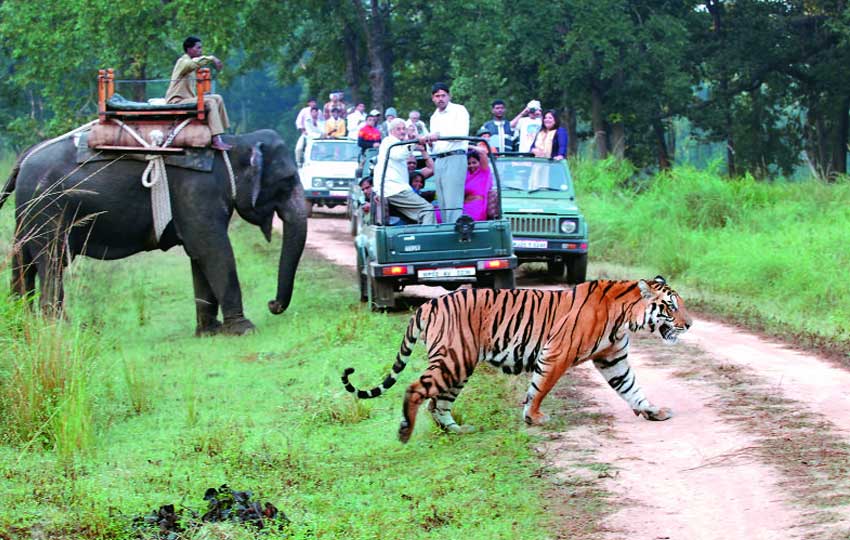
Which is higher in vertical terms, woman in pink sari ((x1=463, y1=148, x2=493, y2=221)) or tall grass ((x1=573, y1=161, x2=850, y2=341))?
woman in pink sari ((x1=463, y1=148, x2=493, y2=221))

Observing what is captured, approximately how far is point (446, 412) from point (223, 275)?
7.02m

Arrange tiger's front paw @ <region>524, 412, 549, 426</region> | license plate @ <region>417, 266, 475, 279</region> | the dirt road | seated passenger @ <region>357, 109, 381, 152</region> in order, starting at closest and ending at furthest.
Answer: the dirt road → tiger's front paw @ <region>524, 412, 549, 426</region> → license plate @ <region>417, 266, 475, 279</region> → seated passenger @ <region>357, 109, 381, 152</region>

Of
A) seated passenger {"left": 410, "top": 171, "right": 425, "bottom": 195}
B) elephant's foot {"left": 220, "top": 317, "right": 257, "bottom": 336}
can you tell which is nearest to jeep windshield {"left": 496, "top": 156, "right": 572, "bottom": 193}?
seated passenger {"left": 410, "top": 171, "right": 425, "bottom": 195}

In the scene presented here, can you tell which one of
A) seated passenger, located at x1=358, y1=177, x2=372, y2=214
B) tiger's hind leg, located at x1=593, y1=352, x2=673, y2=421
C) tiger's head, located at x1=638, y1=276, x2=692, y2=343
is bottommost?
tiger's hind leg, located at x1=593, y1=352, x2=673, y2=421

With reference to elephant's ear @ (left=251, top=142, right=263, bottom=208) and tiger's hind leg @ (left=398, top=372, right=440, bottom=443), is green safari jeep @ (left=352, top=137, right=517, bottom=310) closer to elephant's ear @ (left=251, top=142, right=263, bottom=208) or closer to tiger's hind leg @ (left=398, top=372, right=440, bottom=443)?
elephant's ear @ (left=251, top=142, right=263, bottom=208)

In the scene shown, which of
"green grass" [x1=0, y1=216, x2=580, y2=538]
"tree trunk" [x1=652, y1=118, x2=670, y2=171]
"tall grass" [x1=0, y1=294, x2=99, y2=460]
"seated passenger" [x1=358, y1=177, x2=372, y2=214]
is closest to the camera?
"green grass" [x1=0, y1=216, x2=580, y2=538]

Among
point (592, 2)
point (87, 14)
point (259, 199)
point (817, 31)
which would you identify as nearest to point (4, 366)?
point (259, 199)

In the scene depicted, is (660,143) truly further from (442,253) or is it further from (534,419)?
(534,419)

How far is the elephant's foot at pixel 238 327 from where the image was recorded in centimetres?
1606

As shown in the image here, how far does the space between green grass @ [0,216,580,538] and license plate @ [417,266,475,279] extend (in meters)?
0.58

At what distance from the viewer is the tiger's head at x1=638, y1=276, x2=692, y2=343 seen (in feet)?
31.0

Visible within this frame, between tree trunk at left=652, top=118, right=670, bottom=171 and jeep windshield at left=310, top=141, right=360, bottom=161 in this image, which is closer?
jeep windshield at left=310, top=141, right=360, bottom=161

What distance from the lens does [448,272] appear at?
1535cm

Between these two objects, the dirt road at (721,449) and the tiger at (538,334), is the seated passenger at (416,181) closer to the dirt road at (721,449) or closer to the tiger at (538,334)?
the dirt road at (721,449)
